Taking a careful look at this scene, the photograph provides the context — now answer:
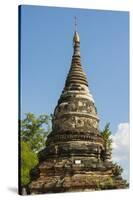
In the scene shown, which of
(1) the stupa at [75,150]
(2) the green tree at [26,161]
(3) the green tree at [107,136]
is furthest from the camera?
(3) the green tree at [107,136]

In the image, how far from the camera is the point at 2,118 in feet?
24.1

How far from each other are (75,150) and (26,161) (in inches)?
21.5

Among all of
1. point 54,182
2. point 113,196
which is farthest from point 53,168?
point 113,196

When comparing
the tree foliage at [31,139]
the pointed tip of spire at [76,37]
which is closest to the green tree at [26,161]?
the tree foliage at [31,139]

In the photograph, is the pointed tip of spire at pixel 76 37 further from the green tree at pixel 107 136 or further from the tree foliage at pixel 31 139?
the green tree at pixel 107 136

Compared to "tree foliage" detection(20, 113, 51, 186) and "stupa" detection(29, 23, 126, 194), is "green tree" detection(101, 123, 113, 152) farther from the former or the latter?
"tree foliage" detection(20, 113, 51, 186)

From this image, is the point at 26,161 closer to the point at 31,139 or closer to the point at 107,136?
the point at 31,139

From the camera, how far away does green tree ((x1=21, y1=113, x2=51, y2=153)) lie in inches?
295

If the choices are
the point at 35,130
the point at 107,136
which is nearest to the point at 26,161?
the point at 35,130

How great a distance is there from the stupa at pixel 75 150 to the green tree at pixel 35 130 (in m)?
0.06

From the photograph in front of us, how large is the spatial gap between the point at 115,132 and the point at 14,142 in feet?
3.58

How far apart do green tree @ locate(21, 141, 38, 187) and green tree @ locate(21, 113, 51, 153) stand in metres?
0.06

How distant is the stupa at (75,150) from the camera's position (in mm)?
7648

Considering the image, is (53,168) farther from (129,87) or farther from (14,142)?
(129,87)
